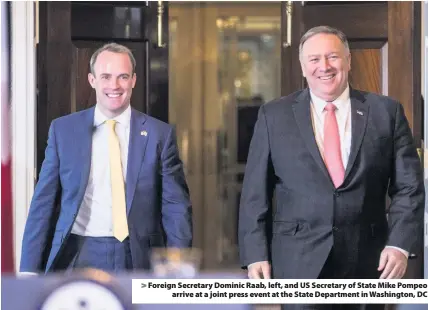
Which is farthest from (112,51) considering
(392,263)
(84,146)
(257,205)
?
(392,263)

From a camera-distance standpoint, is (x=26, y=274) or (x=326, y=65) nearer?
(x=326, y=65)

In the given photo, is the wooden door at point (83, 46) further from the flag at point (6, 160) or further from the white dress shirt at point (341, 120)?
the white dress shirt at point (341, 120)

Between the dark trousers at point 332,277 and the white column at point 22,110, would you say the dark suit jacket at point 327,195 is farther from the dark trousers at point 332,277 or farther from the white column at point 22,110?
the white column at point 22,110

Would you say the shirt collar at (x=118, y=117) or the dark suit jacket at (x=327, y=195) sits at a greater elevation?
the shirt collar at (x=118, y=117)

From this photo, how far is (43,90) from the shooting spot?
6.83 feet

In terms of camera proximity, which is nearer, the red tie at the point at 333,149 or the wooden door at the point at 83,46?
the red tie at the point at 333,149

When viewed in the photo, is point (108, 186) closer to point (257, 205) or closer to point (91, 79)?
point (91, 79)

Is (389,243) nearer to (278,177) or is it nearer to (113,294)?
(278,177)

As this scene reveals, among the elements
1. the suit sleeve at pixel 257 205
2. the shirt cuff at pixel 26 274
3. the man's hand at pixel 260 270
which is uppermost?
the suit sleeve at pixel 257 205

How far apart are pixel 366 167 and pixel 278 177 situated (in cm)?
26

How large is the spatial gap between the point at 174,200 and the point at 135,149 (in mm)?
198

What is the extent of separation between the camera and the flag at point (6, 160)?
2.06m

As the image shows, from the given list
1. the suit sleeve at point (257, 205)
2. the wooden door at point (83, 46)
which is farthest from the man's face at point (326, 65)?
the wooden door at point (83, 46)

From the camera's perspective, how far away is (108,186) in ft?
6.70
